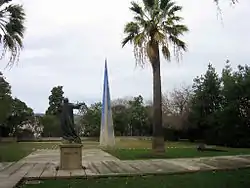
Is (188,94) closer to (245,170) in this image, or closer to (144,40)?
(144,40)

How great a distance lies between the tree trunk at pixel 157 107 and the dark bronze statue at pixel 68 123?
758 cm

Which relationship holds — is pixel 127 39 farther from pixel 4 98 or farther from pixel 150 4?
pixel 4 98

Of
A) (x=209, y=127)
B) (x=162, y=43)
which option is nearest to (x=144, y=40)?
(x=162, y=43)

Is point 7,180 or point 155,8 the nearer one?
point 7,180

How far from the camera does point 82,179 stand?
1250cm

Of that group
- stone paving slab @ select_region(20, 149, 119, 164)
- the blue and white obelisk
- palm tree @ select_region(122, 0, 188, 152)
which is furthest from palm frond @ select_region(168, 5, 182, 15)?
the blue and white obelisk

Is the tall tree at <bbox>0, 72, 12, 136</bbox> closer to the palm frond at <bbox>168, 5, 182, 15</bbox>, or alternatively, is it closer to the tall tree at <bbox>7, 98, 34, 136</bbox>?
the tall tree at <bbox>7, 98, 34, 136</bbox>

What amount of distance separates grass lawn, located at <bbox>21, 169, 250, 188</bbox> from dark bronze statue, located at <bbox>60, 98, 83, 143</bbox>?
3374 mm

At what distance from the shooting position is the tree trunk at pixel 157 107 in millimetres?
22172

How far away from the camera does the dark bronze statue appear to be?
605 inches

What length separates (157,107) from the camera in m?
22.3

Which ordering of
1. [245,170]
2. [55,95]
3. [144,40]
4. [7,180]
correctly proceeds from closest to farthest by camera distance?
[7,180] → [245,170] → [144,40] → [55,95]

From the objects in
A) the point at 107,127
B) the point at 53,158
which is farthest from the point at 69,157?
the point at 107,127

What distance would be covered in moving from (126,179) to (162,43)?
38.5 feet
